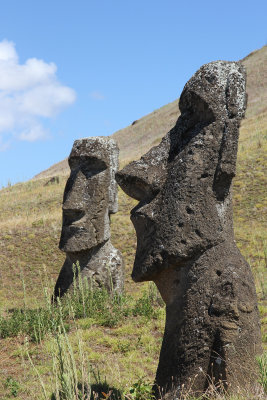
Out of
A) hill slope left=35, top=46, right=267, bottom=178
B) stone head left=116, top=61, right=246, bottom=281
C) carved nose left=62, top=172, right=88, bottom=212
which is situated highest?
hill slope left=35, top=46, right=267, bottom=178

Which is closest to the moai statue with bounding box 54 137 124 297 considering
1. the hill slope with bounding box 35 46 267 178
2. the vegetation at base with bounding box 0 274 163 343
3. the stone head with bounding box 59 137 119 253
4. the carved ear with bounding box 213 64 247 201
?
the stone head with bounding box 59 137 119 253

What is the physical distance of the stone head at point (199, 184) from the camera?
429 cm

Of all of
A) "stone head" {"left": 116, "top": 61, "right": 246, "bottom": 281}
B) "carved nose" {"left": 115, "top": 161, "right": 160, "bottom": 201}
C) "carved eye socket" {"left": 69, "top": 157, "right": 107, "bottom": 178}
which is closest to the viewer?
"stone head" {"left": 116, "top": 61, "right": 246, "bottom": 281}

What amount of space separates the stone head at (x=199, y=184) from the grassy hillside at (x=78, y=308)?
0.99m

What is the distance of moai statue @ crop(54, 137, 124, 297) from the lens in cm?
960

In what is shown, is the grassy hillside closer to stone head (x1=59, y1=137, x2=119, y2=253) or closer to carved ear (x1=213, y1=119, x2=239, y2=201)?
stone head (x1=59, y1=137, x2=119, y2=253)

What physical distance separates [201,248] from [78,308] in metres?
4.78

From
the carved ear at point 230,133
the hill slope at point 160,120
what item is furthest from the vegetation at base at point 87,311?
the hill slope at point 160,120

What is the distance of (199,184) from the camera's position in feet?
14.2

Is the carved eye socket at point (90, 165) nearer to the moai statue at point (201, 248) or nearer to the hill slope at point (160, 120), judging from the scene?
the moai statue at point (201, 248)

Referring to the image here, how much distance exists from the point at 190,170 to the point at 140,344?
12.9 feet

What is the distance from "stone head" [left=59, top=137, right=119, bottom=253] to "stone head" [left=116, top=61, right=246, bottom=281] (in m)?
5.13

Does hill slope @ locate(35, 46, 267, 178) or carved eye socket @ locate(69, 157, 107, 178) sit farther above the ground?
hill slope @ locate(35, 46, 267, 178)

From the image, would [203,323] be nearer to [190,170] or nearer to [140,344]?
[190,170]
